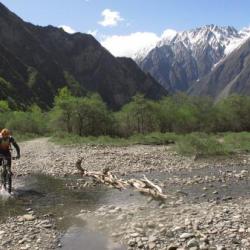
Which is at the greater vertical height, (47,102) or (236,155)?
(47,102)

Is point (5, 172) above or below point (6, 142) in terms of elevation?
below

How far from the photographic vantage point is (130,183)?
25.7m

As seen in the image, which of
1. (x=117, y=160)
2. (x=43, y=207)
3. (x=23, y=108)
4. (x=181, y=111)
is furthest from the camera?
(x=23, y=108)

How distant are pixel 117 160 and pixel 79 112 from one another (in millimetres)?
43752

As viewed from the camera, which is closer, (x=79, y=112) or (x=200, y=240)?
(x=200, y=240)

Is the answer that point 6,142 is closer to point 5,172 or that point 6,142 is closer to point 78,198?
point 5,172

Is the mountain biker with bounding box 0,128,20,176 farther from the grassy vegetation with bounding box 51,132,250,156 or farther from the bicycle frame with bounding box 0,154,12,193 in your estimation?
the grassy vegetation with bounding box 51,132,250,156

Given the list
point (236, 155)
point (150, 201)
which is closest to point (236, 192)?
point (150, 201)

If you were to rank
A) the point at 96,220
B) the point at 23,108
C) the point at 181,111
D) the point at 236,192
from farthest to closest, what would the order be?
the point at 23,108
the point at 181,111
the point at 236,192
the point at 96,220

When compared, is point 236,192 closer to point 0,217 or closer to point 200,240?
point 200,240

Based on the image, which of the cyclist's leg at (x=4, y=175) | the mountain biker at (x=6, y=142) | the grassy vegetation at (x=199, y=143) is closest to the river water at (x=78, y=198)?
the cyclist's leg at (x=4, y=175)

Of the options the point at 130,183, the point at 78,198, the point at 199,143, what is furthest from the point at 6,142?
the point at 199,143

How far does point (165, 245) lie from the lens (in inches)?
547

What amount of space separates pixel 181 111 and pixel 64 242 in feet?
290
